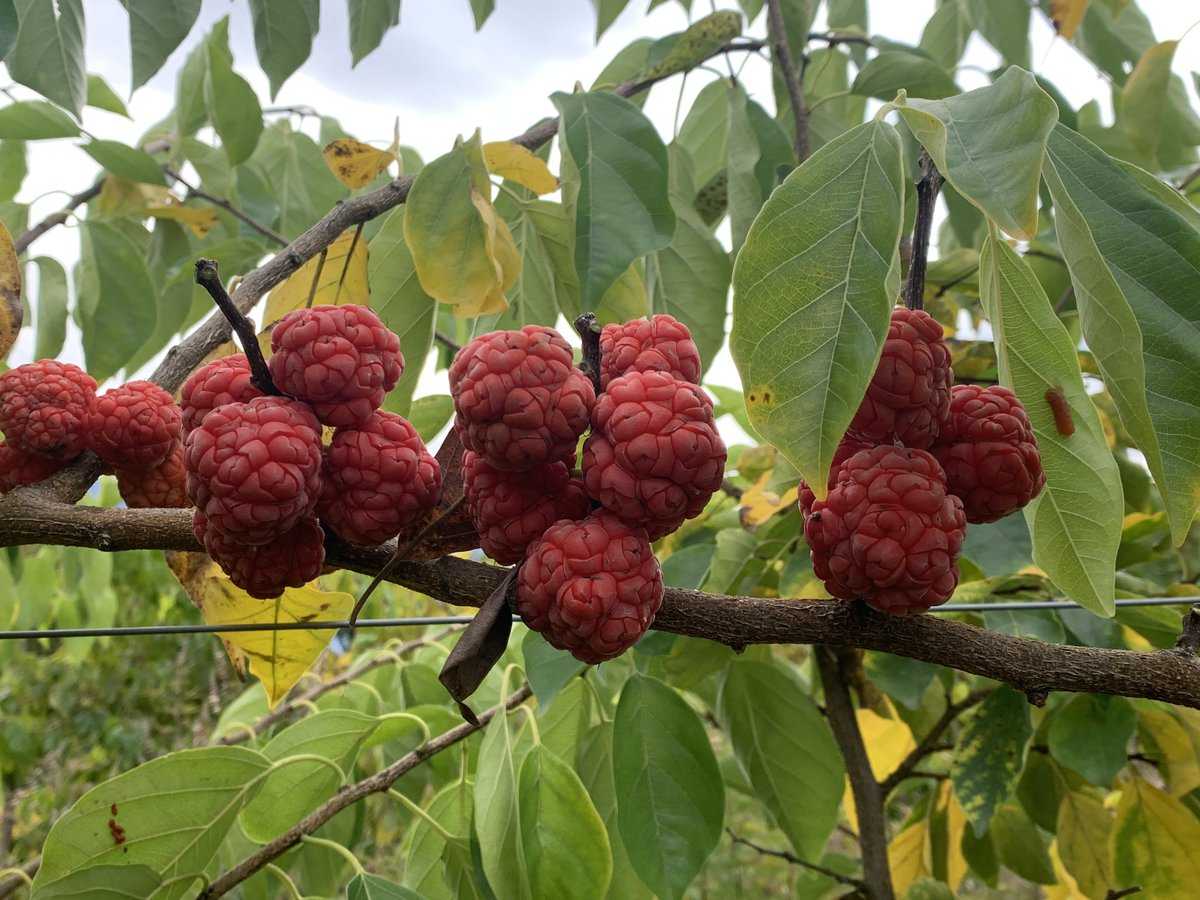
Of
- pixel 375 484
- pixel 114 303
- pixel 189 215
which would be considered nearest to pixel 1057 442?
pixel 375 484

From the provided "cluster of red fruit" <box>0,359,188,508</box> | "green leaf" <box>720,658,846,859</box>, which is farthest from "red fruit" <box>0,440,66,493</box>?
"green leaf" <box>720,658,846,859</box>

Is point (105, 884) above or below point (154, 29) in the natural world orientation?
below

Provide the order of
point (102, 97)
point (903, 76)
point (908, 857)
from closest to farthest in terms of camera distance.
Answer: point (903, 76) → point (102, 97) → point (908, 857)

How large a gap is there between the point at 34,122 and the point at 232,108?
30 centimetres

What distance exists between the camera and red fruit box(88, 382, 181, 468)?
82cm

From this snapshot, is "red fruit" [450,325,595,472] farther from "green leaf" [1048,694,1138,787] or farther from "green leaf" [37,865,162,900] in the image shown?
"green leaf" [1048,694,1138,787]

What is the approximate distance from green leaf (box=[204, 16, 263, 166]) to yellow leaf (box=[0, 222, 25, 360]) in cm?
63

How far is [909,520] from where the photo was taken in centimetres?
59

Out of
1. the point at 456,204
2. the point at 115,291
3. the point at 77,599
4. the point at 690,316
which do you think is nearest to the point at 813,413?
the point at 456,204

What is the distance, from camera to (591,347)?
0.66 metres

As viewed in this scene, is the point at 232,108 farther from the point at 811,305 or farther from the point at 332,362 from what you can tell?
the point at 811,305

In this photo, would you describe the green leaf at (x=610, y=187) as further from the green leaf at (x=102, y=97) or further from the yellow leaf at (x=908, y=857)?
the yellow leaf at (x=908, y=857)

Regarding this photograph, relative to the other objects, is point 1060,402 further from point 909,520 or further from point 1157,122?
point 1157,122

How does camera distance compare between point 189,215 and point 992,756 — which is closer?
point 992,756
